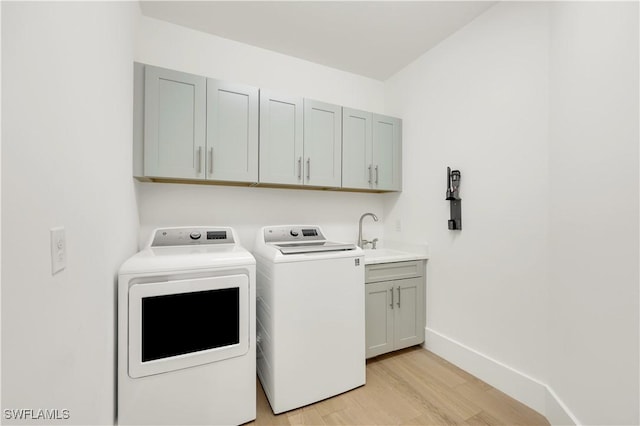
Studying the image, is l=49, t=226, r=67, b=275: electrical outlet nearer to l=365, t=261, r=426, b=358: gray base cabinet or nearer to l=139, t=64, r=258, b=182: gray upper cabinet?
l=139, t=64, r=258, b=182: gray upper cabinet

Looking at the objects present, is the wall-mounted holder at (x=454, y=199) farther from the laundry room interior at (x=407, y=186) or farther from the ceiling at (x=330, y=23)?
the ceiling at (x=330, y=23)

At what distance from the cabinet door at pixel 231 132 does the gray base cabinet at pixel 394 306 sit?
1265 mm

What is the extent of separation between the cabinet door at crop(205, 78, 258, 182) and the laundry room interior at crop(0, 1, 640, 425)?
0.53 feet

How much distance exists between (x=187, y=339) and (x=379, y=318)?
4.65 ft

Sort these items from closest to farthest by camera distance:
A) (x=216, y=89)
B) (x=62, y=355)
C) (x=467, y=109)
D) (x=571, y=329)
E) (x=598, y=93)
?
1. (x=62, y=355)
2. (x=598, y=93)
3. (x=571, y=329)
4. (x=216, y=89)
5. (x=467, y=109)

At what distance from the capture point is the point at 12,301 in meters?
0.56

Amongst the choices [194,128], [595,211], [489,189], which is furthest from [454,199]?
[194,128]

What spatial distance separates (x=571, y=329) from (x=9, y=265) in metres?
2.14

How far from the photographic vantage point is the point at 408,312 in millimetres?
2320

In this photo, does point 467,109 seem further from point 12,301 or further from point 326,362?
point 12,301

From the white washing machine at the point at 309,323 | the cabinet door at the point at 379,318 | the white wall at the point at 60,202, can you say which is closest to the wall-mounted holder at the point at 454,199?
the cabinet door at the point at 379,318

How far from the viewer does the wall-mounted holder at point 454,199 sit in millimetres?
2105

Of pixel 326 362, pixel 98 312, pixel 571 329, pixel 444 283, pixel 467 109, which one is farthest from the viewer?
pixel 444 283

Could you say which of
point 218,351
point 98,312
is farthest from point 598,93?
point 98,312
